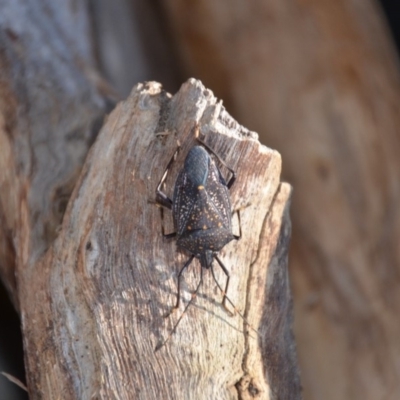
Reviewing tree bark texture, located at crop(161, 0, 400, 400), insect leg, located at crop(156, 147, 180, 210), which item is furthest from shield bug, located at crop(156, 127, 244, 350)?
tree bark texture, located at crop(161, 0, 400, 400)

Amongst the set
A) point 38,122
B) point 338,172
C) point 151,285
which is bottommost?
point 151,285

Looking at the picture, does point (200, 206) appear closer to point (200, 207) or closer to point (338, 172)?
point (200, 207)

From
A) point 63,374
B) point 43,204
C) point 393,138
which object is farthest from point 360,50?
point 63,374

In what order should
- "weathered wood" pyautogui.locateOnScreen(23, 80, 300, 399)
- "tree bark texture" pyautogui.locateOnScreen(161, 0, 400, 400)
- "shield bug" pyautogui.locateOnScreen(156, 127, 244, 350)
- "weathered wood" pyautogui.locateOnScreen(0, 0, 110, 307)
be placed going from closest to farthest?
"weathered wood" pyautogui.locateOnScreen(23, 80, 300, 399), "shield bug" pyautogui.locateOnScreen(156, 127, 244, 350), "weathered wood" pyautogui.locateOnScreen(0, 0, 110, 307), "tree bark texture" pyautogui.locateOnScreen(161, 0, 400, 400)

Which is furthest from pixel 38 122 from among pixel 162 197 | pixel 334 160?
pixel 334 160

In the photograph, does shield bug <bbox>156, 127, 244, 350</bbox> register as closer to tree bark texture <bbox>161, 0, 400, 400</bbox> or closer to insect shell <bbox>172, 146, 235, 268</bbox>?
insect shell <bbox>172, 146, 235, 268</bbox>

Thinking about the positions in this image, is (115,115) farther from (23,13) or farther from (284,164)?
(284,164)

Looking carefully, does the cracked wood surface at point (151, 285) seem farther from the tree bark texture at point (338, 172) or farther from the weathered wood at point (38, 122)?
the tree bark texture at point (338, 172)
